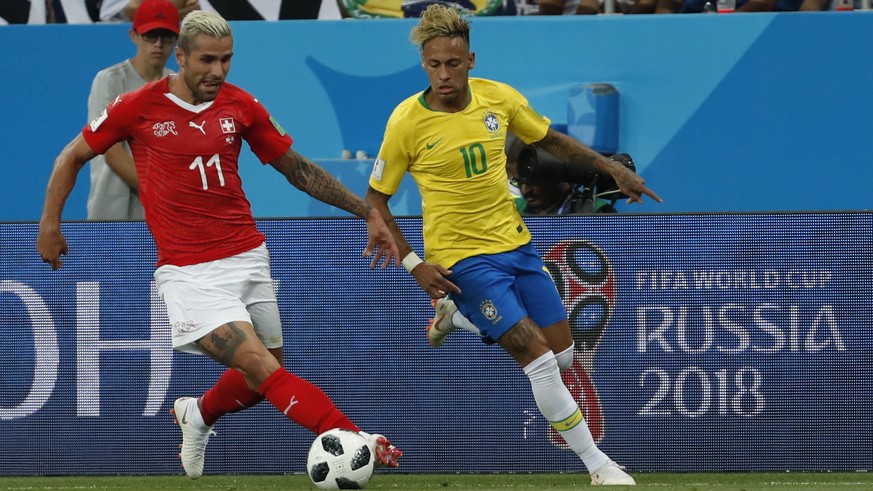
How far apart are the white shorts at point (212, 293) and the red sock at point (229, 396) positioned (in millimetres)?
402

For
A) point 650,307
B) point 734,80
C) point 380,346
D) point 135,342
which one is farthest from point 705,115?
point 135,342

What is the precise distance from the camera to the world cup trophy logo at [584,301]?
24.0 ft

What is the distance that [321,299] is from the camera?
7473mm

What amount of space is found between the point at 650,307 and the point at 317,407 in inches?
86.1

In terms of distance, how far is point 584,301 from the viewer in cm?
734

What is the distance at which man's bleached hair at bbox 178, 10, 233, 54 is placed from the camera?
5.98 m

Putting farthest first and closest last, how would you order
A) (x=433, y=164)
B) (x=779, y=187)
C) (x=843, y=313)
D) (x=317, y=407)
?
1. (x=779, y=187)
2. (x=843, y=313)
3. (x=433, y=164)
4. (x=317, y=407)

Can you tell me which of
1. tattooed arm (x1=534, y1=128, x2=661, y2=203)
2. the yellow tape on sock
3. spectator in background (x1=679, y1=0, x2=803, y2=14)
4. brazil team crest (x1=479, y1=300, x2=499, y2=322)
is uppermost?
tattooed arm (x1=534, y1=128, x2=661, y2=203)

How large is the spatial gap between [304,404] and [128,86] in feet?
9.78

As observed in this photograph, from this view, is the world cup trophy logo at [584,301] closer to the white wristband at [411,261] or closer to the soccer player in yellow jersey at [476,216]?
the soccer player in yellow jersey at [476,216]

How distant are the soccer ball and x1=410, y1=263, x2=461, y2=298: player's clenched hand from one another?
0.97m

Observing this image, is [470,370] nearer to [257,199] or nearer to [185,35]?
[185,35]

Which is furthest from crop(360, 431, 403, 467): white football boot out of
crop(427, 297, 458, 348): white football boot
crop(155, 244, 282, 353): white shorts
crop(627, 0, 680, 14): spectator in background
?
crop(627, 0, 680, 14): spectator in background

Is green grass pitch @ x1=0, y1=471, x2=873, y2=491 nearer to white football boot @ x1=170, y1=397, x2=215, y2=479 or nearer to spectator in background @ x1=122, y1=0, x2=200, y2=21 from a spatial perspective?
white football boot @ x1=170, y1=397, x2=215, y2=479
